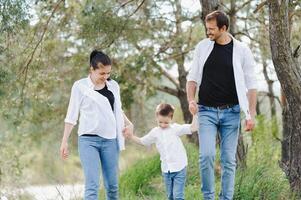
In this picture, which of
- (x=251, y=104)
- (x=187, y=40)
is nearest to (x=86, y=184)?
(x=251, y=104)

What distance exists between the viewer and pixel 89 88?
666 cm

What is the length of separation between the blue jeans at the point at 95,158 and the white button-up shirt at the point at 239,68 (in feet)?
3.17

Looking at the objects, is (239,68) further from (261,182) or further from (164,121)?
(261,182)

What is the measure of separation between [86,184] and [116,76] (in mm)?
A: 5832

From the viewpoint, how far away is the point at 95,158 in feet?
21.6

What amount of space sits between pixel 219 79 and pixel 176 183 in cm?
139

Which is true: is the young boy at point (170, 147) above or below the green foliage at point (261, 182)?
above

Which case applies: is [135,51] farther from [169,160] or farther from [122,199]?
[169,160]

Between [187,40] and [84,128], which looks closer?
[84,128]

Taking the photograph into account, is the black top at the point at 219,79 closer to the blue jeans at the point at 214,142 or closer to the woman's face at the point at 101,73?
the blue jeans at the point at 214,142

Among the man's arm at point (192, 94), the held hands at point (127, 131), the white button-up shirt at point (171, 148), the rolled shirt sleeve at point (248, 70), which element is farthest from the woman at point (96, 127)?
the rolled shirt sleeve at point (248, 70)

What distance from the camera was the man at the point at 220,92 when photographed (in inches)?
258

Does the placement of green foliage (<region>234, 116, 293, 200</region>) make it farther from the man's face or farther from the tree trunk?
the man's face

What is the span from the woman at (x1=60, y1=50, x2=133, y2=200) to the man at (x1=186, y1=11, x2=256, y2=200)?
732mm
